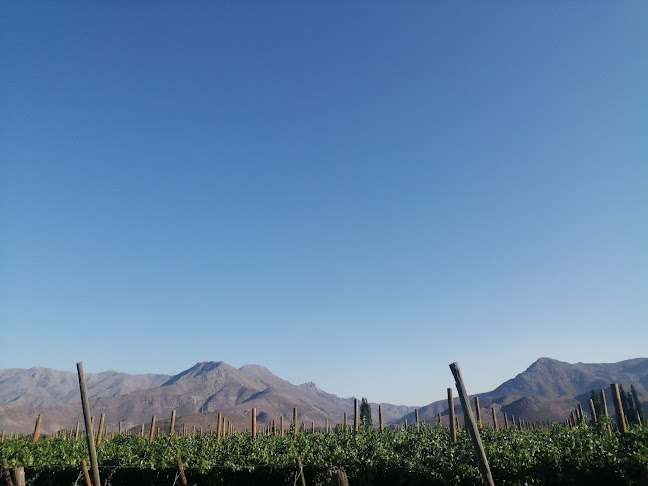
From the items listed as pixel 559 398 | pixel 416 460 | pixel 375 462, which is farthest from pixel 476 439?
pixel 559 398

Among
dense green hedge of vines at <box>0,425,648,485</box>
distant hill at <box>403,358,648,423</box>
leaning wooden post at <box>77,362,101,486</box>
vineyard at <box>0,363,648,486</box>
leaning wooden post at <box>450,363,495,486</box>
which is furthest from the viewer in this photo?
distant hill at <box>403,358,648,423</box>

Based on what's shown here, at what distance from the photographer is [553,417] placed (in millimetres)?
122938

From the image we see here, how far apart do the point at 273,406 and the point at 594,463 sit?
623 feet

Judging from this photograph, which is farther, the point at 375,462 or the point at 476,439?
the point at 375,462

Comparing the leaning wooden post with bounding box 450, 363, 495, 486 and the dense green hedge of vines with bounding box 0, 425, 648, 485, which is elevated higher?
the leaning wooden post with bounding box 450, 363, 495, 486

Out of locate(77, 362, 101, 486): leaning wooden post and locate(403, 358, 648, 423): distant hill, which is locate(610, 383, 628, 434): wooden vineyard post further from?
locate(403, 358, 648, 423): distant hill

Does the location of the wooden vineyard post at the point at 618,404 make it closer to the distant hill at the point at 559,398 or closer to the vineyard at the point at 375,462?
the vineyard at the point at 375,462

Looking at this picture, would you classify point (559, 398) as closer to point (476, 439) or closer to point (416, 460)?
point (416, 460)

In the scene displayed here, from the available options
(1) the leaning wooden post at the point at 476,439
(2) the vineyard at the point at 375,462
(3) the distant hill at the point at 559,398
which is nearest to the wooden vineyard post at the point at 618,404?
(2) the vineyard at the point at 375,462

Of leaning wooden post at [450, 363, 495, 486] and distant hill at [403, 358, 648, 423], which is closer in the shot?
leaning wooden post at [450, 363, 495, 486]

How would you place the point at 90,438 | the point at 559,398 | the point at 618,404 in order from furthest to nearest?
the point at 559,398 → the point at 618,404 → the point at 90,438

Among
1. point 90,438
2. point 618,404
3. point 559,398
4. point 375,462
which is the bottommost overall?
point 375,462

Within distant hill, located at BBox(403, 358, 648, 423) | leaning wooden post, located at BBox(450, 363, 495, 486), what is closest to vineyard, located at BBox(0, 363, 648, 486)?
leaning wooden post, located at BBox(450, 363, 495, 486)

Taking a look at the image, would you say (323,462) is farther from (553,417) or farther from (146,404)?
(146,404)
